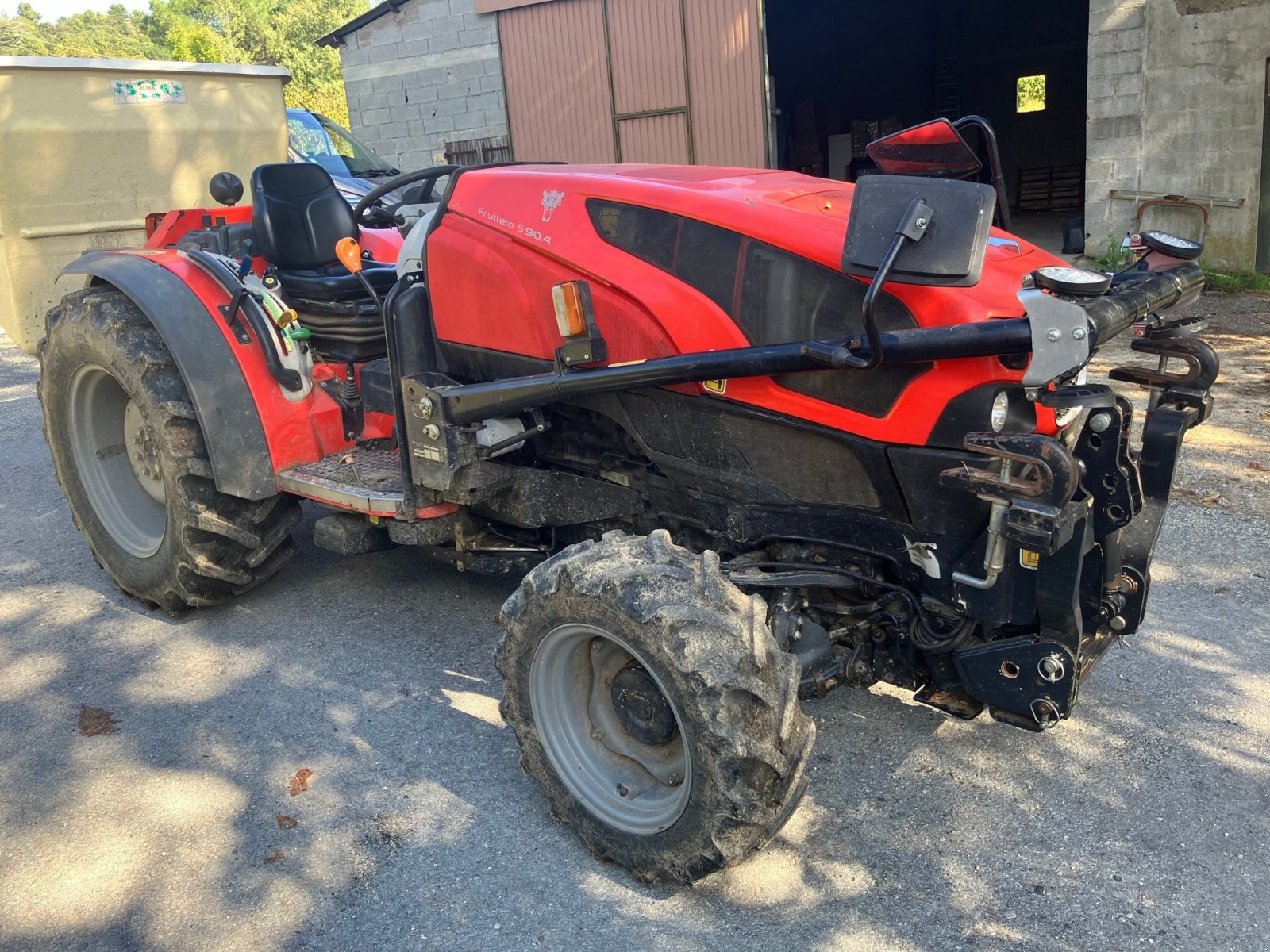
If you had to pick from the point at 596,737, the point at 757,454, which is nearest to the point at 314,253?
the point at 757,454

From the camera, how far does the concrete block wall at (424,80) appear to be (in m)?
13.5

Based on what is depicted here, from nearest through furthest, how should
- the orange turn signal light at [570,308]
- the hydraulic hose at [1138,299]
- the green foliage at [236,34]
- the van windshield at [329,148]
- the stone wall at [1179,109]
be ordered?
the hydraulic hose at [1138,299]
the orange turn signal light at [570,308]
the van windshield at [329,148]
the stone wall at [1179,109]
the green foliage at [236,34]

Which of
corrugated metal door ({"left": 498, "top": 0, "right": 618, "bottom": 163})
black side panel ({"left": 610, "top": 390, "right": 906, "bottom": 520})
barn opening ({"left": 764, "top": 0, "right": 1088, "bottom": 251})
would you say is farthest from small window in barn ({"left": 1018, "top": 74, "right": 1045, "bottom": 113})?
black side panel ({"left": 610, "top": 390, "right": 906, "bottom": 520})

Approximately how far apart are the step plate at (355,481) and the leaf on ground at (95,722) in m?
1.00

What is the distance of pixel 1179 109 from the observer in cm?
1002

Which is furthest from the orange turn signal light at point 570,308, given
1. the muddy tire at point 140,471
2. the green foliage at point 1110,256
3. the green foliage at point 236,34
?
the green foliage at point 236,34

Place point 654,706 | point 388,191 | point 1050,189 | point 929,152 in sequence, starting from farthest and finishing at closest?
point 1050,189 → point 388,191 → point 929,152 → point 654,706

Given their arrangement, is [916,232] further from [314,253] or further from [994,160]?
[314,253]

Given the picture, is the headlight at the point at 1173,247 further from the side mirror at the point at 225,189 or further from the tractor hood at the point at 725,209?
the side mirror at the point at 225,189

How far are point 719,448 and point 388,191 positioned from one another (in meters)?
1.76

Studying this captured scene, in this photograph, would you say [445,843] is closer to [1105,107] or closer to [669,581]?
[669,581]

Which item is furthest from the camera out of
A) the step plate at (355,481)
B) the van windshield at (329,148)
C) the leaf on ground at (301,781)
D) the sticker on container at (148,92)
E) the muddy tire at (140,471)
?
the van windshield at (329,148)

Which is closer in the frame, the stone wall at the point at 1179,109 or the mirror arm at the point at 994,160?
the mirror arm at the point at 994,160

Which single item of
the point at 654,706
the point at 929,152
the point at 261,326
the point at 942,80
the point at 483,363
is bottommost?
the point at 654,706
